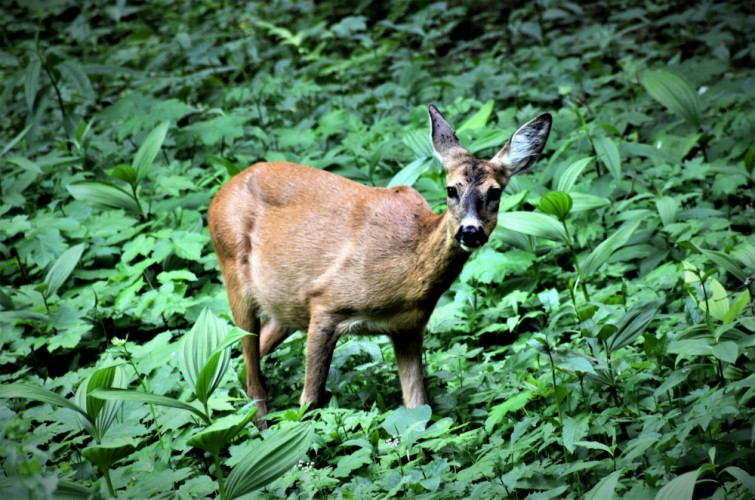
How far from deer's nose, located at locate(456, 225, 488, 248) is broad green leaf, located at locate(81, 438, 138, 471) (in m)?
1.90

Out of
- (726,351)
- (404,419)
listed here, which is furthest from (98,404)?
(726,351)

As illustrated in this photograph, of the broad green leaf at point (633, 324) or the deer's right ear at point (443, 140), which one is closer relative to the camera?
the broad green leaf at point (633, 324)

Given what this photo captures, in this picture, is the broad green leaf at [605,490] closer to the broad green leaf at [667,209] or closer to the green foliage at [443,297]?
the green foliage at [443,297]

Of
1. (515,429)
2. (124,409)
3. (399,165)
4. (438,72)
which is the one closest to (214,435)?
(124,409)

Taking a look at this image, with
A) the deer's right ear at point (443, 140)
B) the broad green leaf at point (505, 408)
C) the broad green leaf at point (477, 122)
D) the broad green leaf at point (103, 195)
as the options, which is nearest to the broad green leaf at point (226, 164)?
the broad green leaf at point (103, 195)

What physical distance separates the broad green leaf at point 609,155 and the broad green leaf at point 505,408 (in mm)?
2431

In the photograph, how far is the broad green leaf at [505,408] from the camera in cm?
406

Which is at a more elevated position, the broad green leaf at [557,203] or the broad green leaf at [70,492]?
the broad green leaf at [70,492]

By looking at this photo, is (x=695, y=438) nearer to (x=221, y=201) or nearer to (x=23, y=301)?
(x=221, y=201)

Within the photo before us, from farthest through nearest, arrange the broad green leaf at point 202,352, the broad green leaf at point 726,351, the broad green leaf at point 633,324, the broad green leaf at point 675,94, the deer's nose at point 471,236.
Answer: the broad green leaf at point 675,94, the deer's nose at point 471,236, the broad green leaf at point 633,324, the broad green leaf at point 202,352, the broad green leaf at point 726,351

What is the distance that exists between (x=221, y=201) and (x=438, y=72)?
5.24m

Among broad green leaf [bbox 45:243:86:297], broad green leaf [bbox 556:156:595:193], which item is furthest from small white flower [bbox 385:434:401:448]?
broad green leaf [bbox 45:243:86:297]

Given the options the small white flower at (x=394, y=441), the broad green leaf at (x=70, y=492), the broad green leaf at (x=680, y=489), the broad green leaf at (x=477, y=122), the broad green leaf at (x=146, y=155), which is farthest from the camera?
the broad green leaf at (x=477, y=122)

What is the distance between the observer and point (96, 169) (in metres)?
7.30
